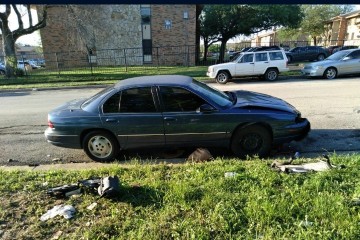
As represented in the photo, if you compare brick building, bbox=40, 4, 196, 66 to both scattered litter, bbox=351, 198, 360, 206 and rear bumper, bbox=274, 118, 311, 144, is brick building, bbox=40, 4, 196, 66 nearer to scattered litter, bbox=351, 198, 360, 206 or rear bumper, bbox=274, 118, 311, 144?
rear bumper, bbox=274, 118, 311, 144

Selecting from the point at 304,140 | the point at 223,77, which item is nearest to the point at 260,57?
the point at 223,77

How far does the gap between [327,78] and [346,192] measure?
13.1m

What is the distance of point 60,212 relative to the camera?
9.76ft

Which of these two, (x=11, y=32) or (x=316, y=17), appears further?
(x=316, y=17)

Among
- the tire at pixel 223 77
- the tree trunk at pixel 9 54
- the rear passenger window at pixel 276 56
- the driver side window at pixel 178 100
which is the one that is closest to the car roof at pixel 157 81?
the driver side window at pixel 178 100

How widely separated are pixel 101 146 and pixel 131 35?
26341mm

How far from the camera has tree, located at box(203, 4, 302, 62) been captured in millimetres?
32688

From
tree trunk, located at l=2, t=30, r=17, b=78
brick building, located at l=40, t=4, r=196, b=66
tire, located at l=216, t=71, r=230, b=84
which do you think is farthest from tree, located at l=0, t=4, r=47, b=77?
tire, located at l=216, t=71, r=230, b=84

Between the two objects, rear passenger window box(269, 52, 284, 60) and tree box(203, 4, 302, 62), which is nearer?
rear passenger window box(269, 52, 284, 60)

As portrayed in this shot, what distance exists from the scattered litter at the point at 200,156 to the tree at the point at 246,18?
1127 inches

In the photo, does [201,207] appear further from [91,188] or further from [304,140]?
[304,140]

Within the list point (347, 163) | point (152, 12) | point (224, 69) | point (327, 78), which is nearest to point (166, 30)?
point (152, 12)

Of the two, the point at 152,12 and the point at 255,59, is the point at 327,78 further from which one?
the point at 152,12

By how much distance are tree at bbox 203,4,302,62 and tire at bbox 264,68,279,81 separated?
17953 mm
